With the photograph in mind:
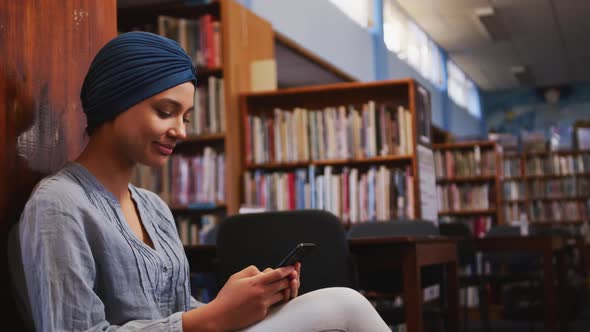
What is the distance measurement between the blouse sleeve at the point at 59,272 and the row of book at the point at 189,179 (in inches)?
131

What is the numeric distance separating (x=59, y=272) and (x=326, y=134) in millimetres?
3640

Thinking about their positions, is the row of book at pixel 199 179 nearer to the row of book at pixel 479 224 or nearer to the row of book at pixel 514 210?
the row of book at pixel 479 224

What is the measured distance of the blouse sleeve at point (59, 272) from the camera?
117cm

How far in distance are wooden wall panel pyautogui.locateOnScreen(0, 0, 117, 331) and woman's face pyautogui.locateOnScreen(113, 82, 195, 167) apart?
20 centimetres

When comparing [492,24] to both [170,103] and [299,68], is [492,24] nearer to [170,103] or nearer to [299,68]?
[299,68]

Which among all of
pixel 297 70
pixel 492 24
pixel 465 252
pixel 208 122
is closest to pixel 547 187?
pixel 492 24

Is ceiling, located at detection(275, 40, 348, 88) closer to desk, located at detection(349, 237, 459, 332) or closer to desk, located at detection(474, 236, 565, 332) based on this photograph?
desk, located at detection(474, 236, 565, 332)

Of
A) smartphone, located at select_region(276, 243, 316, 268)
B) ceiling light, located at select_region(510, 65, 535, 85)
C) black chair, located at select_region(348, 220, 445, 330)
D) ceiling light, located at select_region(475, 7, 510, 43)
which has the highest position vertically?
ceiling light, located at select_region(475, 7, 510, 43)

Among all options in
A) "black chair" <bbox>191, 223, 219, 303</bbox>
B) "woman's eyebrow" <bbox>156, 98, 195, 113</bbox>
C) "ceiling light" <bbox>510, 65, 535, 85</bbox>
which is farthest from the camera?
"ceiling light" <bbox>510, 65, 535, 85</bbox>

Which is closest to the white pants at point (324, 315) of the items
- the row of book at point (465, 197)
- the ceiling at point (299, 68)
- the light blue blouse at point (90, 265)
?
the light blue blouse at point (90, 265)

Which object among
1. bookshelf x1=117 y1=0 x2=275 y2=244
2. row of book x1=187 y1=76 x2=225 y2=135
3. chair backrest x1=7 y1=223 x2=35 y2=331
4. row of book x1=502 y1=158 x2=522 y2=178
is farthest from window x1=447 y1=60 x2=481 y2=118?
chair backrest x1=7 y1=223 x2=35 y2=331

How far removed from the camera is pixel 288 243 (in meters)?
2.58

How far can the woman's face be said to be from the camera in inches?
53.6

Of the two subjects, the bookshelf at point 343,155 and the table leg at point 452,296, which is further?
the bookshelf at point 343,155
